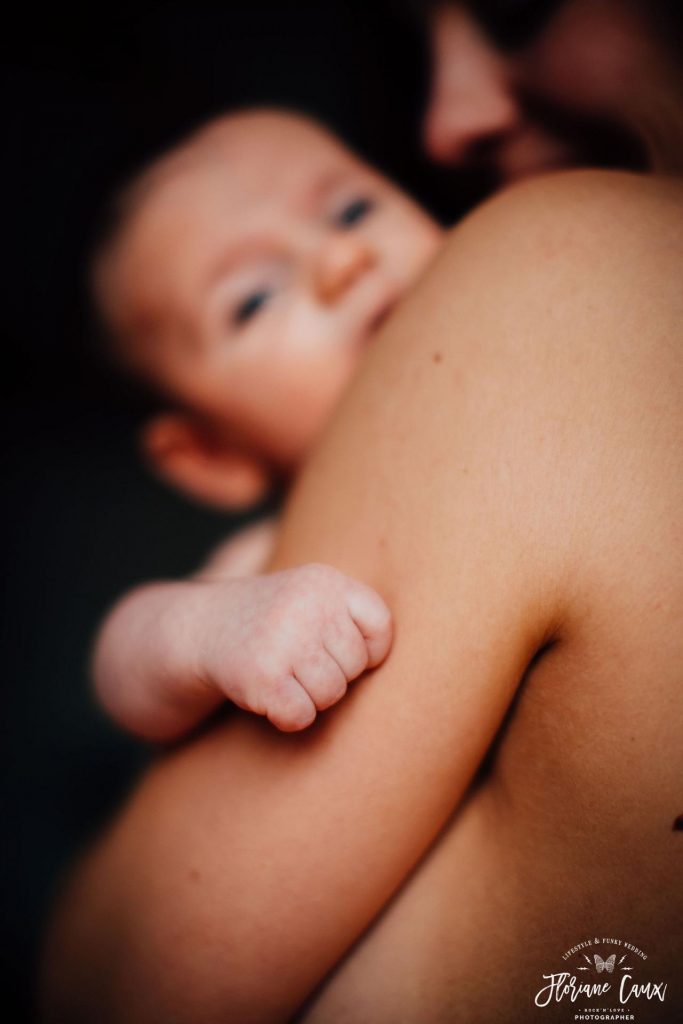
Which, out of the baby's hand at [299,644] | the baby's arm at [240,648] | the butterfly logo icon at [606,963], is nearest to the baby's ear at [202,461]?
the baby's arm at [240,648]

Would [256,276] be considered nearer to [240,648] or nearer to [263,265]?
[263,265]

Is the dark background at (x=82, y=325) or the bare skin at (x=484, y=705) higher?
the dark background at (x=82, y=325)

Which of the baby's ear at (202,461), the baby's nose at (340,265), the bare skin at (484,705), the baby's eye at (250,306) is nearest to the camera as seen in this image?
the bare skin at (484,705)

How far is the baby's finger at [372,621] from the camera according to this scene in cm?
53

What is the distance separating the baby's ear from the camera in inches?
56.9

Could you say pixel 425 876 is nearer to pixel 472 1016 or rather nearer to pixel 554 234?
pixel 472 1016

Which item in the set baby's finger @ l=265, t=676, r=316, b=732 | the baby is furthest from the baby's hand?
the baby

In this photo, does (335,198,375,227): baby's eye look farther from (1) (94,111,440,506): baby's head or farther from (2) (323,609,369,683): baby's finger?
(2) (323,609,369,683): baby's finger

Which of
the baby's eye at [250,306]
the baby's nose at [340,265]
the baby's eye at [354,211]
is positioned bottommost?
the baby's nose at [340,265]

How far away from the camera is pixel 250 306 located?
122 cm

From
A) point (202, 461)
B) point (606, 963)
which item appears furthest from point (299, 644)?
point (202, 461)

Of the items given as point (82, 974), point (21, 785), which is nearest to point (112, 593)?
point (21, 785)

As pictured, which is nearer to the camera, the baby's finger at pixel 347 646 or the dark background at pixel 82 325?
the baby's finger at pixel 347 646

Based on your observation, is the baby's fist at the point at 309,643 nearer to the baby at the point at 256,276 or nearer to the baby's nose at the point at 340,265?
the baby at the point at 256,276
